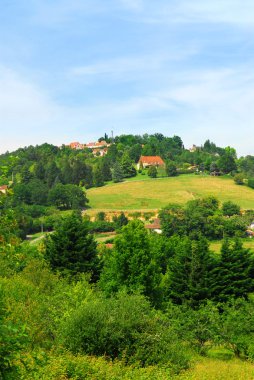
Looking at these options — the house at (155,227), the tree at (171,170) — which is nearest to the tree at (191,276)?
the house at (155,227)

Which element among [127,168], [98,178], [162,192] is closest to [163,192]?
[162,192]

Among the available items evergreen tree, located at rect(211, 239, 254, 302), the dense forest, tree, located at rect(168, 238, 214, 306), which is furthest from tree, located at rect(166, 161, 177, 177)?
tree, located at rect(168, 238, 214, 306)

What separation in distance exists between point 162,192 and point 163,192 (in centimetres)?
30

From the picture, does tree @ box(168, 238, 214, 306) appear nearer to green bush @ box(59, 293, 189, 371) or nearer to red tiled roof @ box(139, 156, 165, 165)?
green bush @ box(59, 293, 189, 371)

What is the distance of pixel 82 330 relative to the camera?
1695 cm

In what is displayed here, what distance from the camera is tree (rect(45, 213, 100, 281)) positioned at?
123ft

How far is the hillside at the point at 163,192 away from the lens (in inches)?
4638

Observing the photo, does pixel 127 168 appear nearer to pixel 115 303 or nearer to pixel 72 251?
pixel 72 251

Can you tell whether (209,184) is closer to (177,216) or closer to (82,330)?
(177,216)

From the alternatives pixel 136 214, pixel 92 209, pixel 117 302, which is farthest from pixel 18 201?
pixel 117 302

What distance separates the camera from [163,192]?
426 ft

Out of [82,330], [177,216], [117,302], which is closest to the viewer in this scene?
[82,330]

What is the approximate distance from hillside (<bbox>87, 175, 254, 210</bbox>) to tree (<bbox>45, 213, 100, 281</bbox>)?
7464cm

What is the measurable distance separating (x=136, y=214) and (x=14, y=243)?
99176 mm
